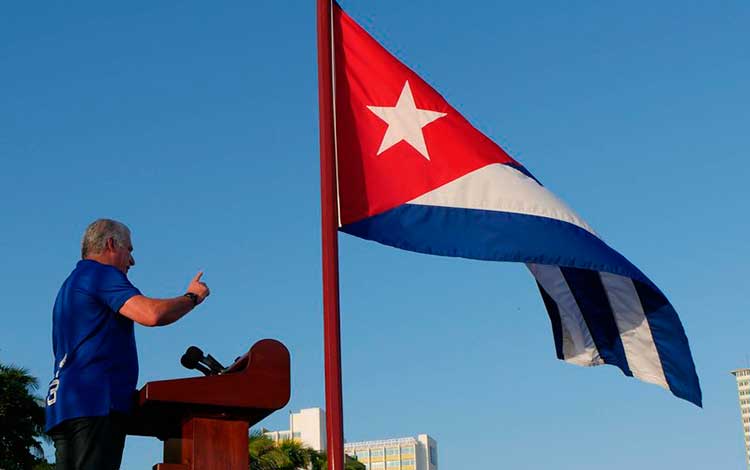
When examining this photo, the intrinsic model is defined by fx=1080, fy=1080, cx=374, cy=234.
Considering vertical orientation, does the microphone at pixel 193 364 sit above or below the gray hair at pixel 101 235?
below

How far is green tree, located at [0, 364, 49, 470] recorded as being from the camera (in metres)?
35.3

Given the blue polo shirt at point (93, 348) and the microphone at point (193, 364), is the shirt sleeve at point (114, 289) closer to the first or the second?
the blue polo shirt at point (93, 348)

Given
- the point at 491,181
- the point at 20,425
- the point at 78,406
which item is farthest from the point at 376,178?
the point at 20,425

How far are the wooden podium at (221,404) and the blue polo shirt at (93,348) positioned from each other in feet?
0.42

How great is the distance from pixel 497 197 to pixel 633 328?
135cm

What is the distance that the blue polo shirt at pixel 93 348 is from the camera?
3.94 m

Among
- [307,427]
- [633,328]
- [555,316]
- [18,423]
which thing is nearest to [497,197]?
[555,316]

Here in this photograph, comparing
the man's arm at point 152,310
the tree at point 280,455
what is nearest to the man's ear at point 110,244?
the man's arm at point 152,310

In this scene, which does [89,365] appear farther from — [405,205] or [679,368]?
[679,368]

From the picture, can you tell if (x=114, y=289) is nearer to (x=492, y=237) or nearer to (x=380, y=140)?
(x=380, y=140)

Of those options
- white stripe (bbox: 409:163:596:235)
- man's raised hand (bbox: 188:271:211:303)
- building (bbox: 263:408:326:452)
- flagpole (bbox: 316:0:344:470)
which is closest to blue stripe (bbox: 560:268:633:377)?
white stripe (bbox: 409:163:596:235)

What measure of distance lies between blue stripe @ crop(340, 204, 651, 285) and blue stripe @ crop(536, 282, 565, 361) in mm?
919

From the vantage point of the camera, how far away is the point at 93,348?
13.2 feet

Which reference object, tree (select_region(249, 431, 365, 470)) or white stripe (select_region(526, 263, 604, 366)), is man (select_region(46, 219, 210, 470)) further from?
tree (select_region(249, 431, 365, 470))
